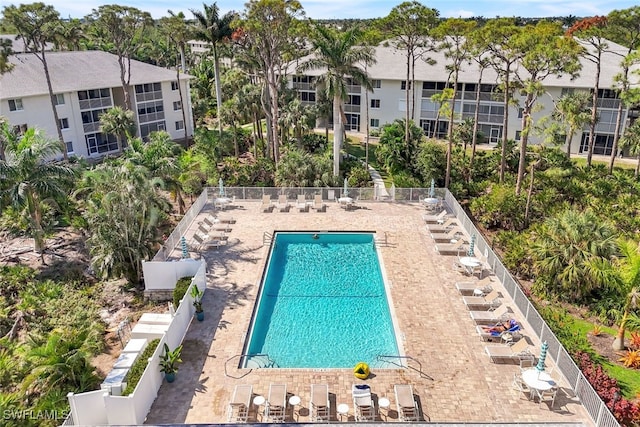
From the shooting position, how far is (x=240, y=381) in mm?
16062

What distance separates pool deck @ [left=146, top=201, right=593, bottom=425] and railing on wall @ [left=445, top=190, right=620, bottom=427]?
324 millimetres

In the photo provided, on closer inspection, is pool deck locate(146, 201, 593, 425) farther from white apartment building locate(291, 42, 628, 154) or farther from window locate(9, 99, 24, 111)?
window locate(9, 99, 24, 111)

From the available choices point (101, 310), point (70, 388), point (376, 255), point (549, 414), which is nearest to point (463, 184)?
point (376, 255)

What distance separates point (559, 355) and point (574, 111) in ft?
83.3

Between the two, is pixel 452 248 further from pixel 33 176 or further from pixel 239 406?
pixel 33 176

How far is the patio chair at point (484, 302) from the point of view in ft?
66.3

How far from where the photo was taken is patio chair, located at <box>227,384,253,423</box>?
47.4ft

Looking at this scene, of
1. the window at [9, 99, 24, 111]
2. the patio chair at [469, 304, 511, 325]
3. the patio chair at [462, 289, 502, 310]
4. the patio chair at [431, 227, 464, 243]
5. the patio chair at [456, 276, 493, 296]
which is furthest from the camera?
the window at [9, 99, 24, 111]

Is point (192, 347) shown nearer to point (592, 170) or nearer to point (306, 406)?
point (306, 406)

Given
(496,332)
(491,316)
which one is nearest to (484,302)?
(491,316)

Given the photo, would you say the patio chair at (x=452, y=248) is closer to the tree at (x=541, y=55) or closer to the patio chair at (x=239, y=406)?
the tree at (x=541, y=55)

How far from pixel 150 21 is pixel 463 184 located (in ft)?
105

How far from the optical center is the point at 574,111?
35625mm

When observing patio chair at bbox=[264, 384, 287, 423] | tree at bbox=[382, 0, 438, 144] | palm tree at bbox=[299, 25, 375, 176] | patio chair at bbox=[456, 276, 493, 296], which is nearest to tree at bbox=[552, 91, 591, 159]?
tree at bbox=[382, 0, 438, 144]
